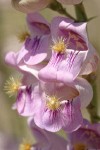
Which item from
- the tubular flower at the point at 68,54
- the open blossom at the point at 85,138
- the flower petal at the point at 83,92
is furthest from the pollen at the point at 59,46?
the open blossom at the point at 85,138

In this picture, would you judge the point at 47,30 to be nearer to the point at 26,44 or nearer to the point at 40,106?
the point at 26,44

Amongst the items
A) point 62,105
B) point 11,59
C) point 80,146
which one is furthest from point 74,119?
point 11,59

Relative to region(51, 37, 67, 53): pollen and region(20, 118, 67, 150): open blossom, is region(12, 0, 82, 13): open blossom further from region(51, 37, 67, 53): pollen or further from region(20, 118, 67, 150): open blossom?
region(20, 118, 67, 150): open blossom

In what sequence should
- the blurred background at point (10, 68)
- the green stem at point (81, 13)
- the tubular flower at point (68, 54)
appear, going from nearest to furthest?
1. the tubular flower at point (68, 54)
2. the green stem at point (81, 13)
3. the blurred background at point (10, 68)

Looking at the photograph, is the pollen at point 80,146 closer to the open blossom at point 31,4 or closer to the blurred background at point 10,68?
the open blossom at point 31,4

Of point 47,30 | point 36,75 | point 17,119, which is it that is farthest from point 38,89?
point 17,119
